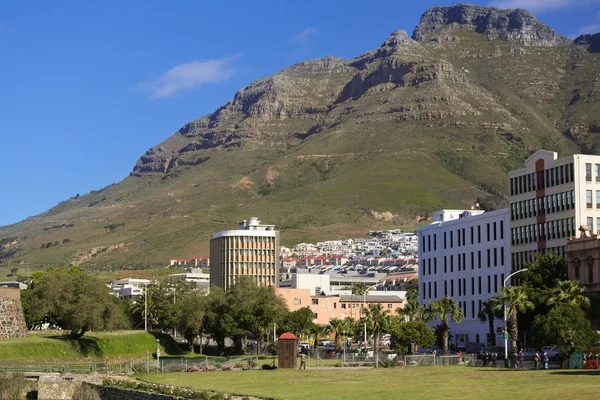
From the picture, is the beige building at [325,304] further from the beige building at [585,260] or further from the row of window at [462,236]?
the beige building at [585,260]

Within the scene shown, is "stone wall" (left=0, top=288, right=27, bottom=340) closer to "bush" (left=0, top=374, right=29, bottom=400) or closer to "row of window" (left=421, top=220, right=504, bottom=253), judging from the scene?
"bush" (left=0, top=374, right=29, bottom=400)

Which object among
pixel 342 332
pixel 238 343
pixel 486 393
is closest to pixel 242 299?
pixel 238 343

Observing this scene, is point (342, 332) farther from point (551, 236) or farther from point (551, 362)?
point (551, 362)

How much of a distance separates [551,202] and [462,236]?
65.6 ft

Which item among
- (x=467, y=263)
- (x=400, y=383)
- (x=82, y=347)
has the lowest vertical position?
(x=400, y=383)

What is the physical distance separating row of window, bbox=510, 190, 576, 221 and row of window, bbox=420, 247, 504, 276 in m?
5.51

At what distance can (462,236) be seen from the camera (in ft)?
435

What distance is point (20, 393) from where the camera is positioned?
78438 millimetres

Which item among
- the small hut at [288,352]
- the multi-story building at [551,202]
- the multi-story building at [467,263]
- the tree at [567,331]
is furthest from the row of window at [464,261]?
the tree at [567,331]

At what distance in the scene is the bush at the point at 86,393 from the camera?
75.3 meters

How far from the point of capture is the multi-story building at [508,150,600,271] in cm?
11006

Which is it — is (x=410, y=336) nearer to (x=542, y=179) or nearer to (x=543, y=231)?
(x=543, y=231)

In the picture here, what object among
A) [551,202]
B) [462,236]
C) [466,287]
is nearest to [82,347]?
[466,287]

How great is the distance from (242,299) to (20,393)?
2371 inches
